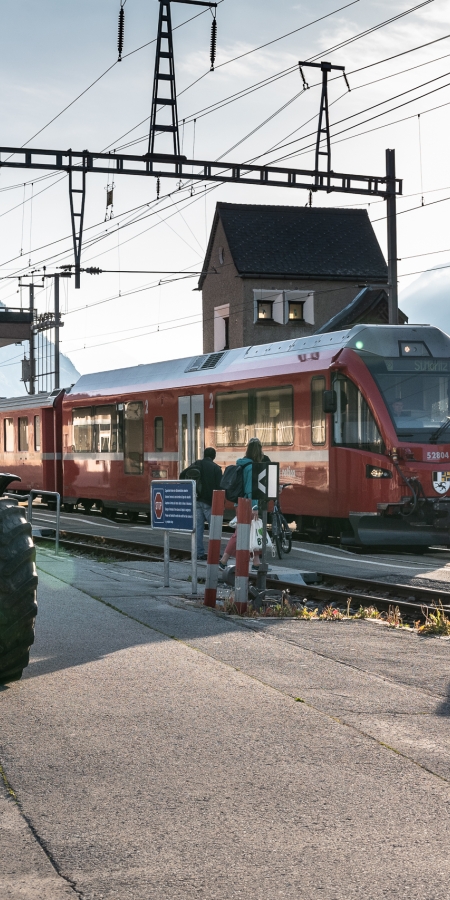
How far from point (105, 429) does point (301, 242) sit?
25572 millimetres

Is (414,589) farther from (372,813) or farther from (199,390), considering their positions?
(199,390)

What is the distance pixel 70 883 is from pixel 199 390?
20234 millimetres

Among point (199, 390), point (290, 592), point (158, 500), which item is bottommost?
point (290, 592)

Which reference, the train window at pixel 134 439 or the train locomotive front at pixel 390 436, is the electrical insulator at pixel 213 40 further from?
the train window at pixel 134 439

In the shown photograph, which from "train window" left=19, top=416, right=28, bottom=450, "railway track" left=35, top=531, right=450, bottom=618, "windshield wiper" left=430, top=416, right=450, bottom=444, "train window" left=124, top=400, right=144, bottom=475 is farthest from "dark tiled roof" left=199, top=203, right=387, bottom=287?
"railway track" left=35, top=531, right=450, bottom=618

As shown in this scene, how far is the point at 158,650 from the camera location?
26.3 ft

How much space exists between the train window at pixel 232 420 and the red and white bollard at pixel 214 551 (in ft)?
35.5

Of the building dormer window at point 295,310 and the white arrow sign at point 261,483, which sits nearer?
the white arrow sign at point 261,483

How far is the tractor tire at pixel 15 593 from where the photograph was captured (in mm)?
6559

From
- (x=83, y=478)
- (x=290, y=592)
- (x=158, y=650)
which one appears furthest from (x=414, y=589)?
(x=83, y=478)

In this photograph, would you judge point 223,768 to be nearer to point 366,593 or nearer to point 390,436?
point 366,593

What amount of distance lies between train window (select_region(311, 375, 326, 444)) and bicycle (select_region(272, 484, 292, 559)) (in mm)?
2028

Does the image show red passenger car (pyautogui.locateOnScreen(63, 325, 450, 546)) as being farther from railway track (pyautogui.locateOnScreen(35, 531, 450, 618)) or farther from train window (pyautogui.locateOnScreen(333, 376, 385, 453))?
railway track (pyautogui.locateOnScreen(35, 531, 450, 618))

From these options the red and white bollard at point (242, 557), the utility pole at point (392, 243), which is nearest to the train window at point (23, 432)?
the utility pole at point (392, 243)
